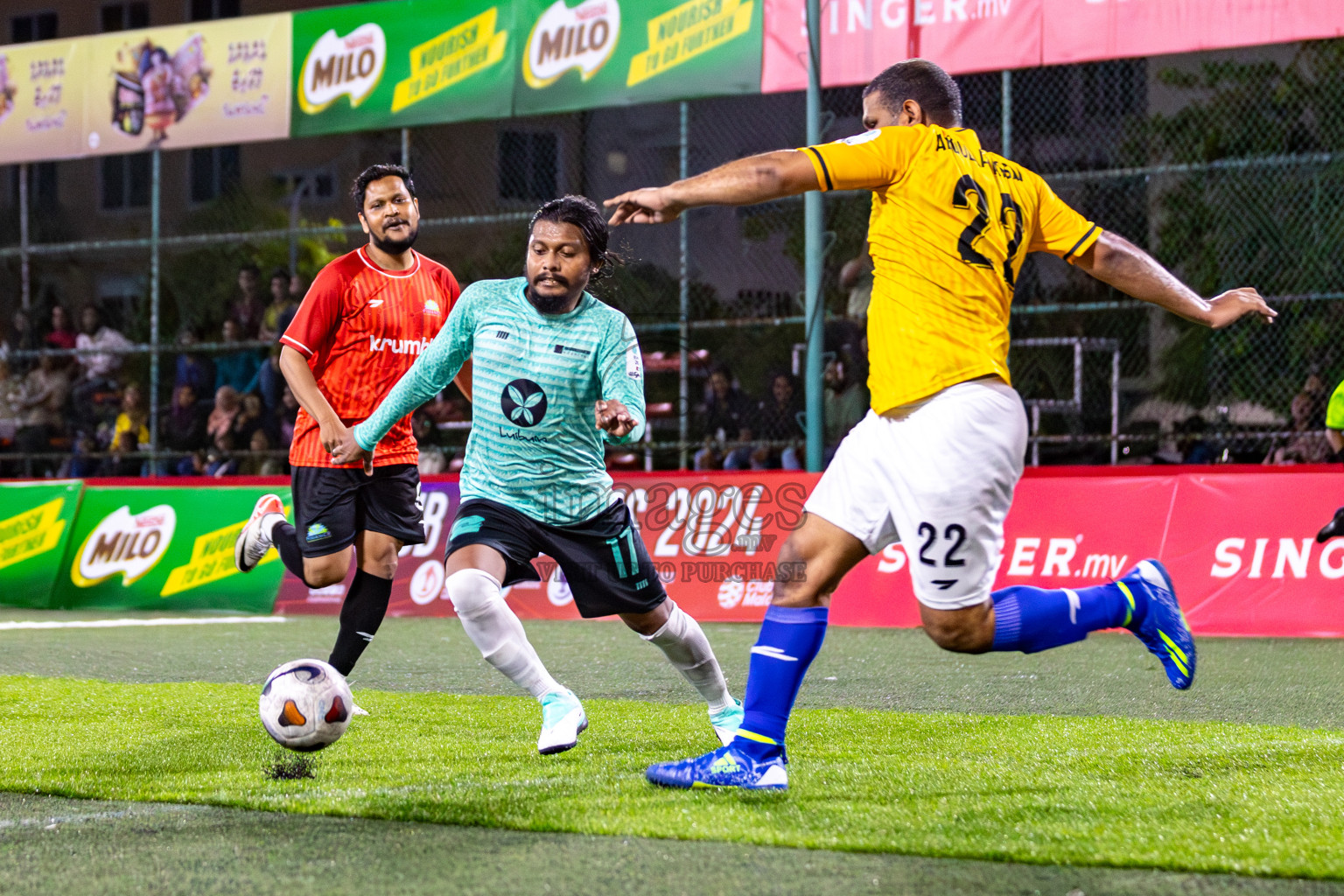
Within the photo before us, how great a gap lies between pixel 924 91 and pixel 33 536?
1139 cm

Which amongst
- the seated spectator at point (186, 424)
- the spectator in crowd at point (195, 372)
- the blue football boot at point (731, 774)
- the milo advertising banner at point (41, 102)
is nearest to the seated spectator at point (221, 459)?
the seated spectator at point (186, 424)

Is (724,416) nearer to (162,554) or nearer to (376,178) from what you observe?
(162,554)

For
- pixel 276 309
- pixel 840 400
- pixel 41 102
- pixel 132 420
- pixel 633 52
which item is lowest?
pixel 132 420

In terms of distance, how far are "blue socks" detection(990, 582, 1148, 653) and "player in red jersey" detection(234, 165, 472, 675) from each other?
2.57 meters

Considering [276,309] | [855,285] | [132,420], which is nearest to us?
[855,285]

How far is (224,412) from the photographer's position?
15695mm

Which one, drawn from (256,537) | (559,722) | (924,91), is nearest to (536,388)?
(559,722)

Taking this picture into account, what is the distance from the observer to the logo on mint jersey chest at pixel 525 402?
16.3 ft

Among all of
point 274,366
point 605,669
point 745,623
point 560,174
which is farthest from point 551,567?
point 560,174

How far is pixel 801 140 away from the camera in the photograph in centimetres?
1447

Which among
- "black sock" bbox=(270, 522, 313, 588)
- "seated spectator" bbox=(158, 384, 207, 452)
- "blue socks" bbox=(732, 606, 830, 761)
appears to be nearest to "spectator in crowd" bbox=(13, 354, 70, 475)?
"seated spectator" bbox=(158, 384, 207, 452)

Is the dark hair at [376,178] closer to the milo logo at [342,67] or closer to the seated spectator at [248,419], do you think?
the milo logo at [342,67]

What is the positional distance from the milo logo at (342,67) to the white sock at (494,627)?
10.9 meters

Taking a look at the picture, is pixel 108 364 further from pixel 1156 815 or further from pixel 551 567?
pixel 1156 815
